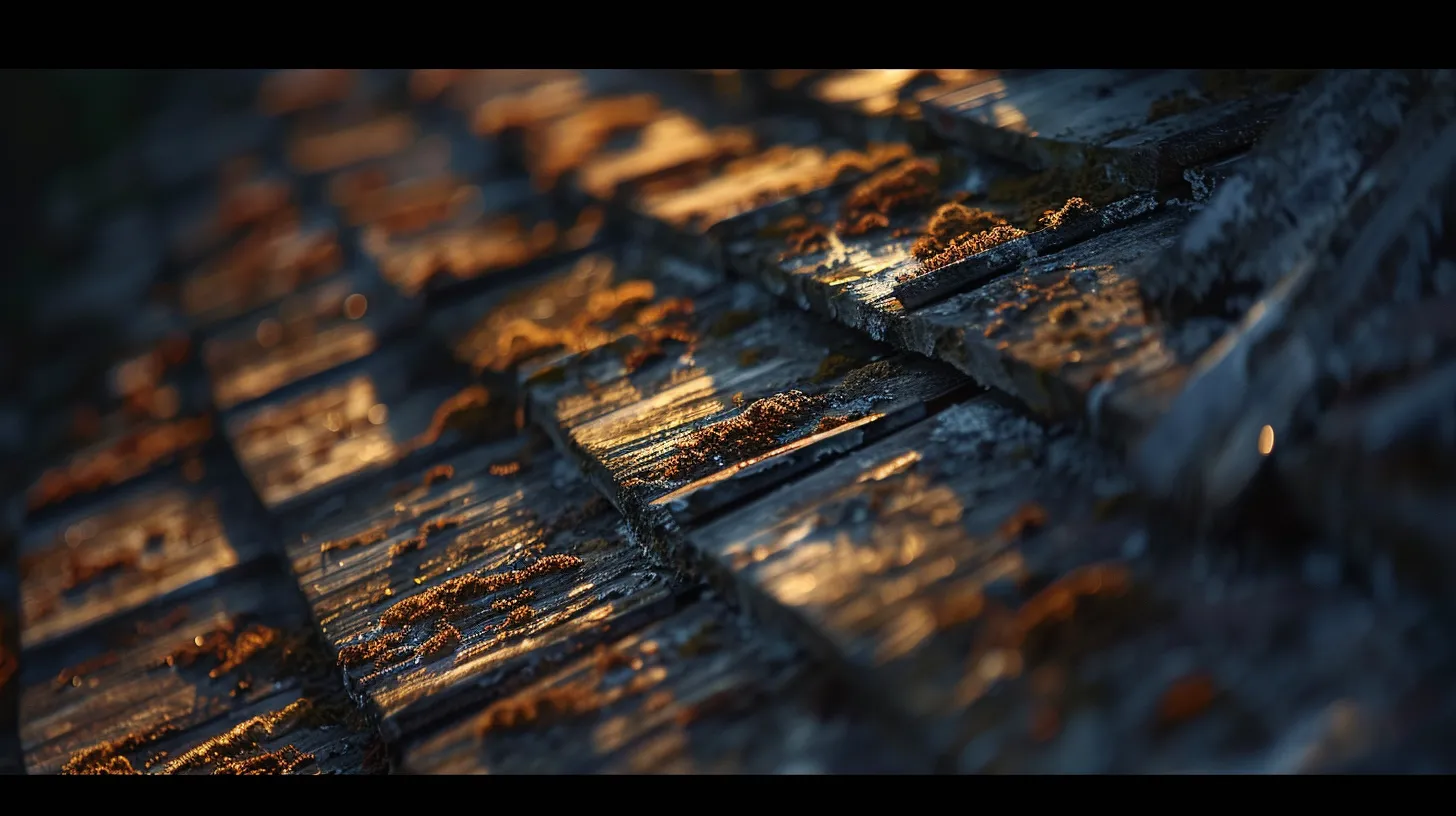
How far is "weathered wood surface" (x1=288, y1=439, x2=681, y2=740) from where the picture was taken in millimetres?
2059

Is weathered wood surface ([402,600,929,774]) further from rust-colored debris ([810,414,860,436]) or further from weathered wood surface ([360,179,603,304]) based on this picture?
Answer: weathered wood surface ([360,179,603,304])

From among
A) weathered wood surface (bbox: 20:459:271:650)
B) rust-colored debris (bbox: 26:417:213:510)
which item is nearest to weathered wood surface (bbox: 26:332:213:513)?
rust-colored debris (bbox: 26:417:213:510)

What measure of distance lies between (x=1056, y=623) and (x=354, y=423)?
99.9 inches

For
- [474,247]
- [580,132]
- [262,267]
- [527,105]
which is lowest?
[474,247]

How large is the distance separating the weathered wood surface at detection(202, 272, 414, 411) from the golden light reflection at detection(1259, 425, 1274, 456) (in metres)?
3.12

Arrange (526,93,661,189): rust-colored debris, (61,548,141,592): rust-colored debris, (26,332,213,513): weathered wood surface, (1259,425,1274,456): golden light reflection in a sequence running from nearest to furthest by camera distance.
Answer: (1259,425,1274,456): golden light reflection
(61,548,141,592): rust-colored debris
(26,332,213,513): weathered wood surface
(526,93,661,189): rust-colored debris

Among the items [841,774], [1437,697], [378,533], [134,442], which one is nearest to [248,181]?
[134,442]

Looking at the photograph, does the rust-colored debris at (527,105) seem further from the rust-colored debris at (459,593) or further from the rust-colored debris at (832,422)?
the rust-colored debris at (832,422)

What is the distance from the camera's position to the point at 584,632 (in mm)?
2068

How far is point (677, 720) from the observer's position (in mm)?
1765

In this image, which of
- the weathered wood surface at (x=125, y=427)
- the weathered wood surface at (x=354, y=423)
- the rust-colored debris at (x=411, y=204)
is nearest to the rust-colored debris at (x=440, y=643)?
the weathered wood surface at (x=354, y=423)

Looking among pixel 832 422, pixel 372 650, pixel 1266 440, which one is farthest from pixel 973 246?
pixel 372 650

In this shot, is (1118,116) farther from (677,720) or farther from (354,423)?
(354,423)

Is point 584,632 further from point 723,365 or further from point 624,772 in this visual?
point 723,365
